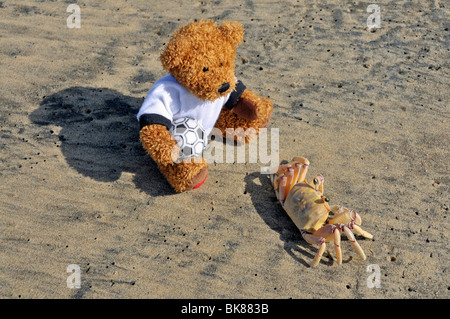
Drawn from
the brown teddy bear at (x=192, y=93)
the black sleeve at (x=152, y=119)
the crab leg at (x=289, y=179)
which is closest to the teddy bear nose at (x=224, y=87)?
the brown teddy bear at (x=192, y=93)

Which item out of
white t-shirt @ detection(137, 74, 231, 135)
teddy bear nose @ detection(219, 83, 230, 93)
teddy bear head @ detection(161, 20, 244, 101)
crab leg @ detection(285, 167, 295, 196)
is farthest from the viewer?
crab leg @ detection(285, 167, 295, 196)

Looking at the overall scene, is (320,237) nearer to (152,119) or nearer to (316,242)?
(316,242)

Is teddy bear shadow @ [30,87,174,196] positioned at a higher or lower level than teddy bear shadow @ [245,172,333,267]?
higher

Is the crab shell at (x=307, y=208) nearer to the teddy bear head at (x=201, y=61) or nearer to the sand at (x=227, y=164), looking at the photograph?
the sand at (x=227, y=164)

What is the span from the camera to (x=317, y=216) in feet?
12.1

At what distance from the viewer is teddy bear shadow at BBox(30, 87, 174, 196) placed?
4324 mm

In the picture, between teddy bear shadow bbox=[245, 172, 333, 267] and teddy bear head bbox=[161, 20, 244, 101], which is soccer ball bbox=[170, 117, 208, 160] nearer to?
teddy bear head bbox=[161, 20, 244, 101]

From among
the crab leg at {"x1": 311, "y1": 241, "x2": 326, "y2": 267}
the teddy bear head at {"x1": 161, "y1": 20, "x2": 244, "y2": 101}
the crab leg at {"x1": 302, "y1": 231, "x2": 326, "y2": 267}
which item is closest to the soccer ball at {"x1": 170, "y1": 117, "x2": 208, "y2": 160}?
the teddy bear head at {"x1": 161, "y1": 20, "x2": 244, "y2": 101}

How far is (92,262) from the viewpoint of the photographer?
12.1ft

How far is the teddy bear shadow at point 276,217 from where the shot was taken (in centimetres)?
381

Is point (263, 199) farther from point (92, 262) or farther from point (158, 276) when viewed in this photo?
point (92, 262)

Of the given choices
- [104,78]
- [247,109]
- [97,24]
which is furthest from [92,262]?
[97,24]

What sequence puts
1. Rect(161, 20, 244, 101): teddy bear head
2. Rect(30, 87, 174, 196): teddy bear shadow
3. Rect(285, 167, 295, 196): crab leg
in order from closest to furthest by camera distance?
Rect(161, 20, 244, 101): teddy bear head, Rect(285, 167, 295, 196): crab leg, Rect(30, 87, 174, 196): teddy bear shadow
